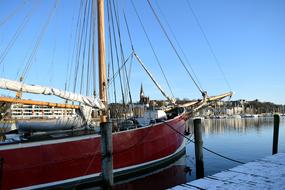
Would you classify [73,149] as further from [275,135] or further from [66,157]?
[275,135]

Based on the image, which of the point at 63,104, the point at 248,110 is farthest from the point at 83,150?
the point at 248,110

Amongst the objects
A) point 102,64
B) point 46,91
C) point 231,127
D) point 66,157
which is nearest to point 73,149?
point 66,157

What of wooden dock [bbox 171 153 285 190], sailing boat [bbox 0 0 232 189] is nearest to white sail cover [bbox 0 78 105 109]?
sailing boat [bbox 0 0 232 189]

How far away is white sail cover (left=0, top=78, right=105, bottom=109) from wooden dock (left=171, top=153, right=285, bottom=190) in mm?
6579

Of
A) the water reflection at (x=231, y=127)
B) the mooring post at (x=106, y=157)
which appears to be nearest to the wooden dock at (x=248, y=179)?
the mooring post at (x=106, y=157)

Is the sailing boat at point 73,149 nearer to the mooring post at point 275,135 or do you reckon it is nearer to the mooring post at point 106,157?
the mooring post at point 106,157

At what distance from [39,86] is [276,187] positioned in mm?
8390

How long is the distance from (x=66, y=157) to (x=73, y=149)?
349 mm

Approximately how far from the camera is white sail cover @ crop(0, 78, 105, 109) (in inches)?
380

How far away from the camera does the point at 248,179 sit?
5949 mm

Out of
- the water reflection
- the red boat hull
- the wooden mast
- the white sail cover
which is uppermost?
the wooden mast

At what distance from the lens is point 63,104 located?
36.7 ft

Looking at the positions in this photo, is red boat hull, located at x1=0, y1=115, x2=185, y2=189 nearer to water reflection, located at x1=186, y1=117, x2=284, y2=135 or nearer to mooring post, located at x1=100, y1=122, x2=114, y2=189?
mooring post, located at x1=100, y1=122, x2=114, y2=189

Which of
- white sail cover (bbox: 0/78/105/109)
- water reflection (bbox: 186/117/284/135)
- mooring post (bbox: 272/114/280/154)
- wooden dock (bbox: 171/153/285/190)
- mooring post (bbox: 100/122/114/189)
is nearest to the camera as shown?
wooden dock (bbox: 171/153/285/190)
